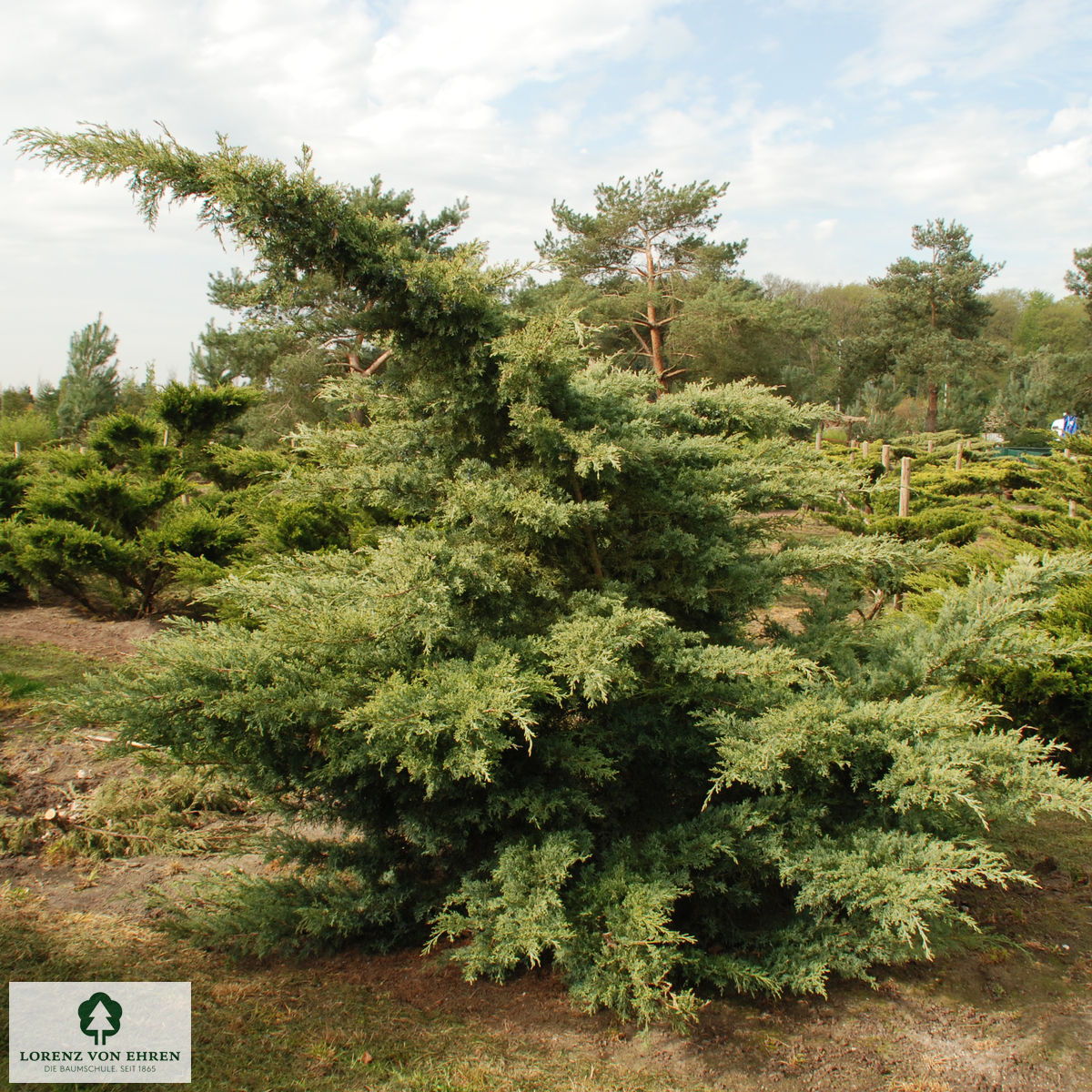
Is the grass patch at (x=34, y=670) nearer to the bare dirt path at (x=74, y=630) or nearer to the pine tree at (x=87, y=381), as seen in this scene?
the bare dirt path at (x=74, y=630)

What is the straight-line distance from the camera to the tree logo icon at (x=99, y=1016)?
2.46 metres

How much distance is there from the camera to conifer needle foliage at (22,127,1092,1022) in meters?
2.73

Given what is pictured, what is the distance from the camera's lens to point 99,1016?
2.54 metres

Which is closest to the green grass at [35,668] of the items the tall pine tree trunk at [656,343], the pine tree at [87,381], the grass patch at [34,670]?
the grass patch at [34,670]

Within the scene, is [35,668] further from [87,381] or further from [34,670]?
[87,381]

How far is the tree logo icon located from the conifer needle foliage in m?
0.54

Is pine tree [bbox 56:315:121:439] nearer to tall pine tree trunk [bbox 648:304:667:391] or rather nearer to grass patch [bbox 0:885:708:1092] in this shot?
tall pine tree trunk [bbox 648:304:667:391]

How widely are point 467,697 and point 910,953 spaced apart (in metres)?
1.87

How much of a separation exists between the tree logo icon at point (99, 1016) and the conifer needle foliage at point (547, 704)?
0.54m

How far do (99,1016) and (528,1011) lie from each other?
1.46 meters

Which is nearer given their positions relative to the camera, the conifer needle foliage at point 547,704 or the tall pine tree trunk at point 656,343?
the conifer needle foliage at point 547,704

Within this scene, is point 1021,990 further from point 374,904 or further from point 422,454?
point 422,454

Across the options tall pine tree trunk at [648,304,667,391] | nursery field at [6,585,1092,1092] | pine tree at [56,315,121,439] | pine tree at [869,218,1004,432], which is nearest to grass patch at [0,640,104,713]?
nursery field at [6,585,1092,1092]

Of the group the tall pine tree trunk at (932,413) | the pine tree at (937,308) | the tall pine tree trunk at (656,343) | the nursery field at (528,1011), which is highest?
the pine tree at (937,308)
